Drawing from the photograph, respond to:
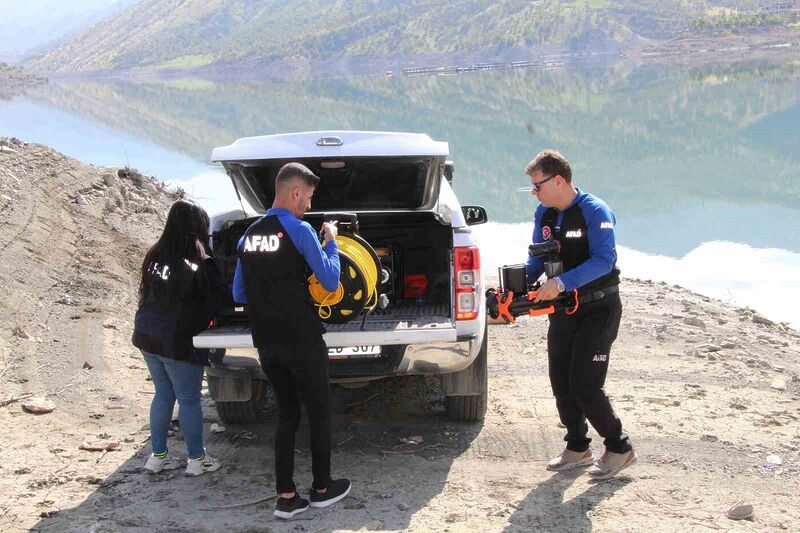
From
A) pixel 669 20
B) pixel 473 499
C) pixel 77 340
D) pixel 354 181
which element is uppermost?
pixel 669 20

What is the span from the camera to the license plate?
16.6ft

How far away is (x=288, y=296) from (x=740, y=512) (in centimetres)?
236

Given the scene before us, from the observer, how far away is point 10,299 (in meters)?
7.89

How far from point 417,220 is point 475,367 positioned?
1138mm

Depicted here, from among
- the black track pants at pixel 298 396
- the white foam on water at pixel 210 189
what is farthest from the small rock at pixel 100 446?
the white foam on water at pixel 210 189

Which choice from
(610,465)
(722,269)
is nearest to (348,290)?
(610,465)

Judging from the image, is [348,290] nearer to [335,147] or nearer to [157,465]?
[335,147]

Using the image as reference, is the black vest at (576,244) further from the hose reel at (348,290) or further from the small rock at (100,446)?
the small rock at (100,446)

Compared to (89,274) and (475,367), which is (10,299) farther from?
(475,367)

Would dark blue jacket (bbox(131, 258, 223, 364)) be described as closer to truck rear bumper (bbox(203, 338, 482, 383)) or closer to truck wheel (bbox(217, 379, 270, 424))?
A: truck rear bumper (bbox(203, 338, 482, 383))

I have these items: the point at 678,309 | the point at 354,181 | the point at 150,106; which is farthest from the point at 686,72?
the point at 354,181

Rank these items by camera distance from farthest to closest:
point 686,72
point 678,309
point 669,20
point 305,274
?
point 669,20 → point 686,72 → point 678,309 → point 305,274

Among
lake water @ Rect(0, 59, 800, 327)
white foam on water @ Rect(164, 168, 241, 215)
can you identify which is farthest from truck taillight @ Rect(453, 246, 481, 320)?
white foam on water @ Rect(164, 168, 241, 215)

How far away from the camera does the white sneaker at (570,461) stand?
5074mm
